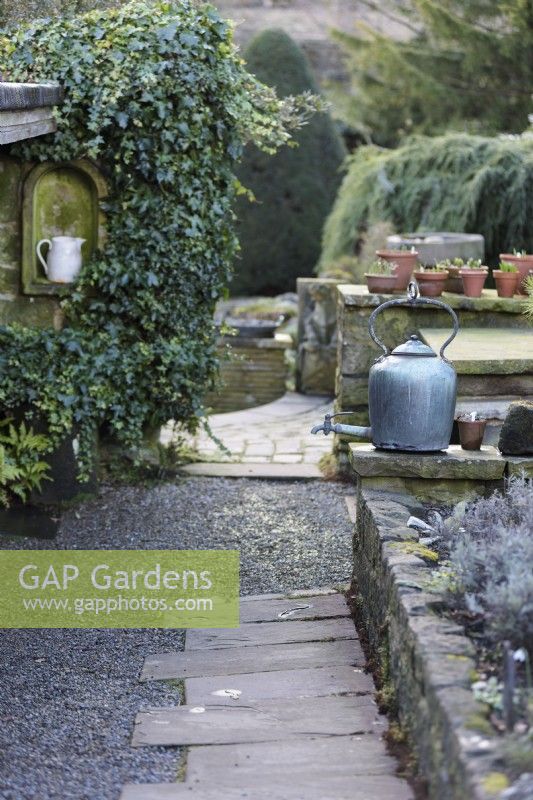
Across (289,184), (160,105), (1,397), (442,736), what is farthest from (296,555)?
(289,184)

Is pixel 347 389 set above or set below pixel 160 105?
below

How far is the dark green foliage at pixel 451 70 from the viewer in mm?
12219

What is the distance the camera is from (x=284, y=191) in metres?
12.8

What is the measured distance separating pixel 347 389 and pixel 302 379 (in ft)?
8.32

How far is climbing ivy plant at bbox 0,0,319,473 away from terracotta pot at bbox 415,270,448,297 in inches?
42.8

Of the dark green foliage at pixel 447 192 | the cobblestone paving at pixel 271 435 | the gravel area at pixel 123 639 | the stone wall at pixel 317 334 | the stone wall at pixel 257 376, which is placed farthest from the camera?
the stone wall at pixel 257 376

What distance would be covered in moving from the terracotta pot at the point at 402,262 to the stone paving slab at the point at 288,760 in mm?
3649

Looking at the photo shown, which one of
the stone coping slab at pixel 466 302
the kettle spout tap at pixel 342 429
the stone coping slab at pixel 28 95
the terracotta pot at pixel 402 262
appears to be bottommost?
the kettle spout tap at pixel 342 429

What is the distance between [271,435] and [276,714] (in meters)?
4.39

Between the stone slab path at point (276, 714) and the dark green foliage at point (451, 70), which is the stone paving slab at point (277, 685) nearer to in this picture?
the stone slab path at point (276, 714)

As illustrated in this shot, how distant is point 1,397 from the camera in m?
5.76

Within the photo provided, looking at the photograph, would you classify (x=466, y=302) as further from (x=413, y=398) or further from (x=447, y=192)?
(x=447, y=192)

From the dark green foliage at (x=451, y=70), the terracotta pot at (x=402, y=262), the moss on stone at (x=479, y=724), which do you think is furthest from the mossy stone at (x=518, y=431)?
the dark green foliage at (x=451, y=70)

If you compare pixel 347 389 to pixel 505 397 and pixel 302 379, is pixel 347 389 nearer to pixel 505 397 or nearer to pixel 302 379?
pixel 505 397
